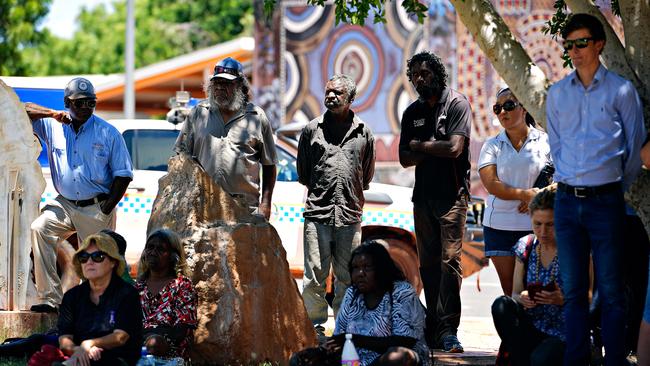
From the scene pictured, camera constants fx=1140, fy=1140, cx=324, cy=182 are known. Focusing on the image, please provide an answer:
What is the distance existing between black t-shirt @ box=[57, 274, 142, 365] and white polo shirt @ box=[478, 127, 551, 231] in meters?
2.77

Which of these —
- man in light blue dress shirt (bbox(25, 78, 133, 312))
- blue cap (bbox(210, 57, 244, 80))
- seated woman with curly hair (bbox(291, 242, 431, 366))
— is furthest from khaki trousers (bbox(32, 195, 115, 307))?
seated woman with curly hair (bbox(291, 242, 431, 366))

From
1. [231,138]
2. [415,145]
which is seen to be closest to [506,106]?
[415,145]

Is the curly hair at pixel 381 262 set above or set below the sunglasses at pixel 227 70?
below

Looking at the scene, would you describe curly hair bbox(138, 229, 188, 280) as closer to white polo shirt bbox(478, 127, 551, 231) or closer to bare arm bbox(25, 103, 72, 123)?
bare arm bbox(25, 103, 72, 123)

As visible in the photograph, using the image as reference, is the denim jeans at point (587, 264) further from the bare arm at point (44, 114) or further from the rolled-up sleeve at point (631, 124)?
the bare arm at point (44, 114)

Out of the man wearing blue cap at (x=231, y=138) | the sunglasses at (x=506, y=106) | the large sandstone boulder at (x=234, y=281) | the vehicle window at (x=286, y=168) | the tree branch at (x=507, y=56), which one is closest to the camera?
the tree branch at (x=507, y=56)

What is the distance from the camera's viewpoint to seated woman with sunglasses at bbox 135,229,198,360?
7230 millimetres

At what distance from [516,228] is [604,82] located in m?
1.98

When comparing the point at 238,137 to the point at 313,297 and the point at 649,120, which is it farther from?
the point at 649,120

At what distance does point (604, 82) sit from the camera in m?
6.25

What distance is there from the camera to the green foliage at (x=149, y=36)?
4047 centimetres

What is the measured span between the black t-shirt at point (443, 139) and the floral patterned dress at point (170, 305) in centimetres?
205

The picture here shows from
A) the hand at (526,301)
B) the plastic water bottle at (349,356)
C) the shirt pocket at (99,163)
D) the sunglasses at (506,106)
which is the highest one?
the sunglasses at (506,106)

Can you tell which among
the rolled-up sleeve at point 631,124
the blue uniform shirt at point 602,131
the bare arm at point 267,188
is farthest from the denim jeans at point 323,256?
the rolled-up sleeve at point 631,124
